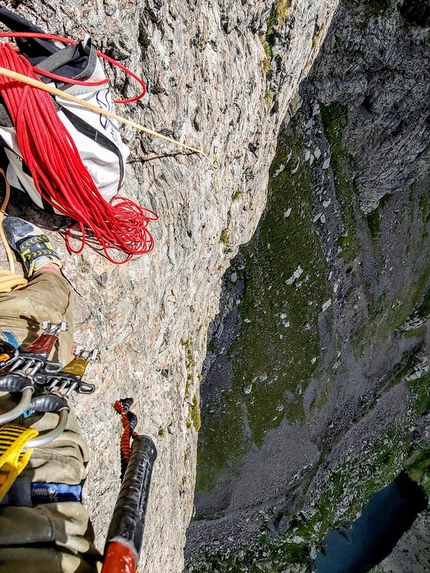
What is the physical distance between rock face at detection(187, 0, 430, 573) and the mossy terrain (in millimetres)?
70

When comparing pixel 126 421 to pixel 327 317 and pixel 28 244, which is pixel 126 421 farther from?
pixel 327 317

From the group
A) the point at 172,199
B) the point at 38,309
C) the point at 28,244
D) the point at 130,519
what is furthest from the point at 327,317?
the point at 130,519

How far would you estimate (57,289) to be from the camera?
4438 millimetres

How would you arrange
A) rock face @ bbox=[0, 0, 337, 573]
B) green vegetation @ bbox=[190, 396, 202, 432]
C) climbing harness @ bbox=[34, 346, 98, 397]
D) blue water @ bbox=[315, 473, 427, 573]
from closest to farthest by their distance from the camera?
climbing harness @ bbox=[34, 346, 98, 397] < rock face @ bbox=[0, 0, 337, 573] < green vegetation @ bbox=[190, 396, 202, 432] < blue water @ bbox=[315, 473, 427, 573]

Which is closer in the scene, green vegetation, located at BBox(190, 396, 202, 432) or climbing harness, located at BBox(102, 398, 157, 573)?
climbing harness, located at BBox(102, 398, 157, 573)

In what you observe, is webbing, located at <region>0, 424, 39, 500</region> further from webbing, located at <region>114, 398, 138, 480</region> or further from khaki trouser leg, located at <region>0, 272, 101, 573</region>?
webbing, located at <region>114, 398, 138, 480</region>

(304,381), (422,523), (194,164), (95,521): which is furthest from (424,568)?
(194,164)

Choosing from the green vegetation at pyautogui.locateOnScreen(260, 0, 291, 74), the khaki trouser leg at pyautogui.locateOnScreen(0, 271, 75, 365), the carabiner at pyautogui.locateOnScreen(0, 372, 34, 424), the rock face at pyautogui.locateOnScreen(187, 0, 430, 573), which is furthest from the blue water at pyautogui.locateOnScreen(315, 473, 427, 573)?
the carabiner at pyautogui.locateOnScreen(0, 372, 34, 424)

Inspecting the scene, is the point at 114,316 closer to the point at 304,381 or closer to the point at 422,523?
the point at 304,381

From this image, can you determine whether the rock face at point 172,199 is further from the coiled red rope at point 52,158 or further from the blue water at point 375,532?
the blue water at point 375,532

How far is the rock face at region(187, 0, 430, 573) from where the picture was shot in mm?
13711

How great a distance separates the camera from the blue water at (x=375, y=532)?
97.6 feet

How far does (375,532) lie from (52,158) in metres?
39.6

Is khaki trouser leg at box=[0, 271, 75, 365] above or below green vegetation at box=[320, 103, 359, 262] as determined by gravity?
below
